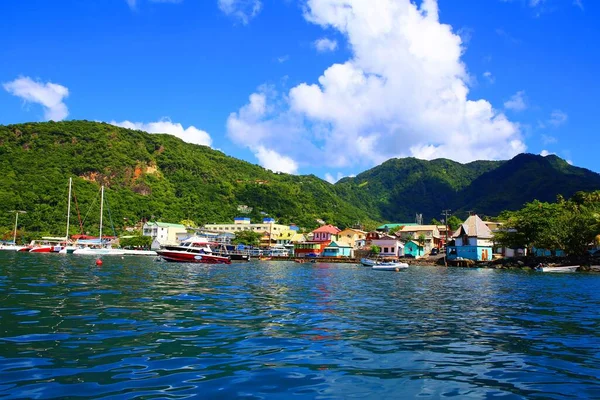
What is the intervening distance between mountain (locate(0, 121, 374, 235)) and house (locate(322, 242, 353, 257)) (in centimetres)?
5508

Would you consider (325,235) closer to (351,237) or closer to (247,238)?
(351,237)

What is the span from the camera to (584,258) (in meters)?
63.5

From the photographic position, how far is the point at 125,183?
142250 mm

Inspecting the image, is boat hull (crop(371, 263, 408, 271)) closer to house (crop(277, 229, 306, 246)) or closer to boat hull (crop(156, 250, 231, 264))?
boat hull (crop(156, 250, 231, 264))

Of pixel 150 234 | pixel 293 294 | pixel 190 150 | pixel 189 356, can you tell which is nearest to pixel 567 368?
pixel 189 356

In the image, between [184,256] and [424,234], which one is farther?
[424,234]

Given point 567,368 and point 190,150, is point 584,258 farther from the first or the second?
point 190,150

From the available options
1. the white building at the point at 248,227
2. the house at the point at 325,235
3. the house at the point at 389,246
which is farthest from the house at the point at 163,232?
the house at the point at 389,246

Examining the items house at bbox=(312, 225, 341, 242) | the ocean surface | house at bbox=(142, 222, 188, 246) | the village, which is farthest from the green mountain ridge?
the ocean surface

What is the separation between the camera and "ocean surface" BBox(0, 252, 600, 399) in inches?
276

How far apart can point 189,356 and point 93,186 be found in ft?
433

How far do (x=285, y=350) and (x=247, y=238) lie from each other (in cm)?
10343

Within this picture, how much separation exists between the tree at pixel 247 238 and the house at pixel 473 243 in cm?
5050

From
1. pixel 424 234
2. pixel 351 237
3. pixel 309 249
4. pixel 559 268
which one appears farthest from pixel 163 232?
pixel 559 268
